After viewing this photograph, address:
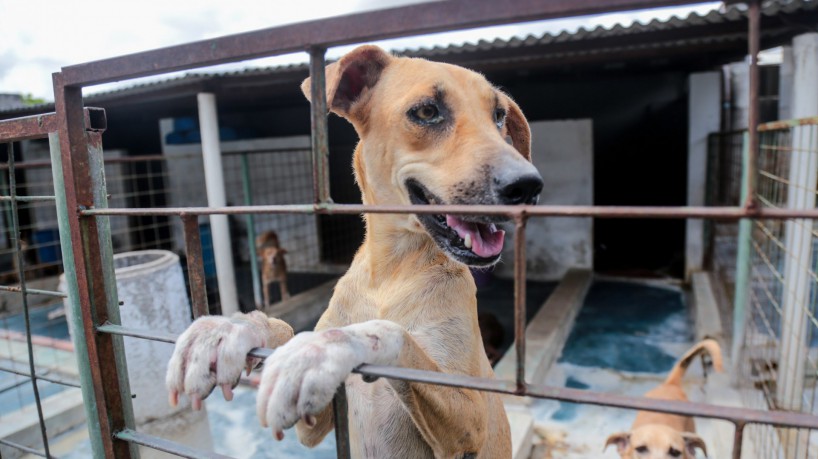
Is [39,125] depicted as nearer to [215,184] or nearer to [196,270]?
[196,270]

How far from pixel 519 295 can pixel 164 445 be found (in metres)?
1.05

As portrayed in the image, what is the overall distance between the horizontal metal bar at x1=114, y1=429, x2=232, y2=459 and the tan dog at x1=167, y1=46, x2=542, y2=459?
16 centimetres

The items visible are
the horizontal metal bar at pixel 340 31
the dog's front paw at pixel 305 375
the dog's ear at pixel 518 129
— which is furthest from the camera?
the dog's ear at pixel 518 129

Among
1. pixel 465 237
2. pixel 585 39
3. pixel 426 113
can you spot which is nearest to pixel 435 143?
pixel 426 113

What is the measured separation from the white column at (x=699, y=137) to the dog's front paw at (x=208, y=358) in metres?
8.39

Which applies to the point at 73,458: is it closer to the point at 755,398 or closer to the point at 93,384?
the point at 93,384

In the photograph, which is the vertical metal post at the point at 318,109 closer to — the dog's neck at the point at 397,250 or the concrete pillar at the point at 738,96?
the dog's neck at the point at 397,250

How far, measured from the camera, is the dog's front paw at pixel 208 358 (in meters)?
1.25

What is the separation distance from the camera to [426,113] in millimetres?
1799

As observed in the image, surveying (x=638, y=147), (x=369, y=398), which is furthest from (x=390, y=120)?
(x=638, y=147)

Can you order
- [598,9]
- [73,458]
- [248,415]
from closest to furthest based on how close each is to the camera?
[598,9]
[73,458]
[248,415]

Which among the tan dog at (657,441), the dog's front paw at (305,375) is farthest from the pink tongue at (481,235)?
the tan dog at (657,441)

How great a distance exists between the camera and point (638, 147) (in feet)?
35.2

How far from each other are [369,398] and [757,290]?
634 cm
